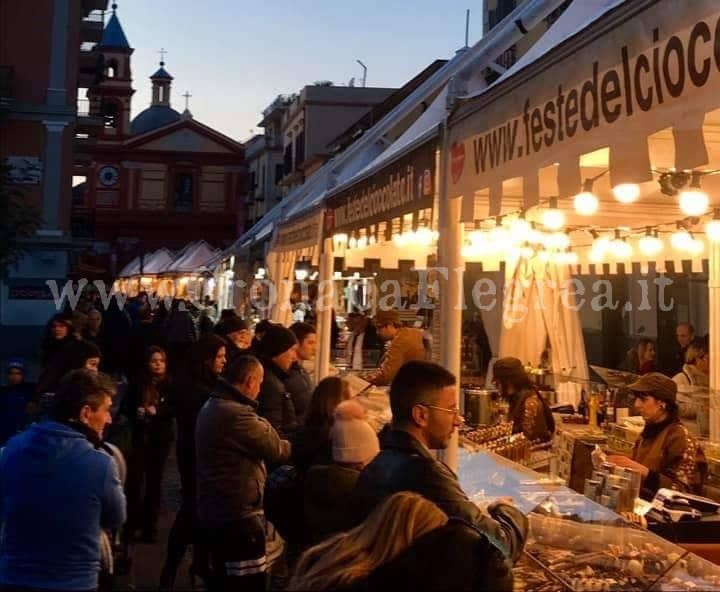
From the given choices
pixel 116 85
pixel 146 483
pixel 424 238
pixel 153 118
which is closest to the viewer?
pixel 146 483

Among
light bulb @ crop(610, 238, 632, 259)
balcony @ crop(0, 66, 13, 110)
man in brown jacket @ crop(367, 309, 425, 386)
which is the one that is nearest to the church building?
balcony @ crop(0, 66, 13, 110)

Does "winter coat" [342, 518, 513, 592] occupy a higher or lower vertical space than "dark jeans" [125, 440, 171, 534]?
higher

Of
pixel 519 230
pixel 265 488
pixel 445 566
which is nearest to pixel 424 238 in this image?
pixel 519 230

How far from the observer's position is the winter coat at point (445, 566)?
1.93 metres

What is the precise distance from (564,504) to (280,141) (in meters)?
51.6

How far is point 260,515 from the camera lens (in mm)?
4664

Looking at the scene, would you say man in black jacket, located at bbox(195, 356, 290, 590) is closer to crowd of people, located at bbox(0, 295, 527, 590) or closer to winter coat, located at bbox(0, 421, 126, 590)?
crowd of people, located at bbox(0, 295, 527, 590)

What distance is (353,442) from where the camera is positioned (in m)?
3.64

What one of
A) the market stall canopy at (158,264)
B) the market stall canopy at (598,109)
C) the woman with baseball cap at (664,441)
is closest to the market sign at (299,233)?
the market stall canopy at (598,109)

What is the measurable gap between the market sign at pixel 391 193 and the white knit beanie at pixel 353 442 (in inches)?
76.1

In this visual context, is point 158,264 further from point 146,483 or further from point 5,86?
point 146,483

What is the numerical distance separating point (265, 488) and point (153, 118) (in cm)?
7658

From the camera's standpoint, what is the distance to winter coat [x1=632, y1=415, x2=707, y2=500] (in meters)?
5.11

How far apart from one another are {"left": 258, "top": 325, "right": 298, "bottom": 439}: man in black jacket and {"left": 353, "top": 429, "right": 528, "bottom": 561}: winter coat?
2822 mm
